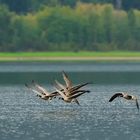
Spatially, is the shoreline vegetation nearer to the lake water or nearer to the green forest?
the green forest

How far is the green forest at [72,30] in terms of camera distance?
167 metres

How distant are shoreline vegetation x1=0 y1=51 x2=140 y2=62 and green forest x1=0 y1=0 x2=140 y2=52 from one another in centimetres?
213

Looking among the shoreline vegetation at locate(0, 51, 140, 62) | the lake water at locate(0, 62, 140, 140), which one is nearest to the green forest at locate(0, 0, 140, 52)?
the shoreline vegetation at locate(0, 51, 140, 62)

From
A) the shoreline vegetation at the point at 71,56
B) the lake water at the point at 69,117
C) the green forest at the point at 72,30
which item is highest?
the green forest at the point at 72,30

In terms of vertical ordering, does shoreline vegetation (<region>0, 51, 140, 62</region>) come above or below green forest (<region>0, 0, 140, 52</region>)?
below

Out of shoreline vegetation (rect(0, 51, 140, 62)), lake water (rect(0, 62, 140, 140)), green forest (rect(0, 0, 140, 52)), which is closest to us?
lake water (rect(0, 62, 140, 140))

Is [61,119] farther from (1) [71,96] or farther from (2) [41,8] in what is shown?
(2) [41,8]

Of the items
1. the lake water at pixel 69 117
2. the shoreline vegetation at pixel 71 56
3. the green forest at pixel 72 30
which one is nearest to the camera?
the lake water at pixel 69 117

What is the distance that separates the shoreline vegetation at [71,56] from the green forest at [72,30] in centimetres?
213

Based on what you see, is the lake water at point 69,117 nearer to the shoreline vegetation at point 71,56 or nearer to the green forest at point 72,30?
the shoreline vegetation at point 71,56

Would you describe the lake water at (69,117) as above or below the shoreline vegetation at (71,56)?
below

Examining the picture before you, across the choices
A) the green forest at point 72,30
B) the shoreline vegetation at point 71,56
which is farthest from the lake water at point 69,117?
the green forest at point 72,30

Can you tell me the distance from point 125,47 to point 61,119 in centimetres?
10494

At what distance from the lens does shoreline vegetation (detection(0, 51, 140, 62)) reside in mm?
160375
